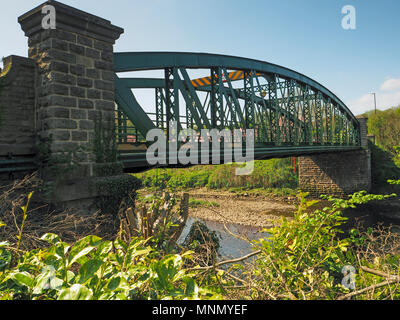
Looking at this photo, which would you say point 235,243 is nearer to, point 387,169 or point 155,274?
point 155,274

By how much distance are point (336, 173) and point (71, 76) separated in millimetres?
25030

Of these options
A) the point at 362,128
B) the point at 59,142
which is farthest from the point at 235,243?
the point at 362,128

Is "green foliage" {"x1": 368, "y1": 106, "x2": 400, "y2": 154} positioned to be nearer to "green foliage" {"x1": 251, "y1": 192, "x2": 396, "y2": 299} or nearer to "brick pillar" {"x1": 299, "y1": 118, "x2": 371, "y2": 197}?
"brick pillar" {"x1": 299, "y1": 118, "x2": 371, "y2": 197}

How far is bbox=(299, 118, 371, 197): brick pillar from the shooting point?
23.8 metres

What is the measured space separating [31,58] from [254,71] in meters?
10.1

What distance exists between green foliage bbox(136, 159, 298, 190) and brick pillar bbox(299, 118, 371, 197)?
139cm

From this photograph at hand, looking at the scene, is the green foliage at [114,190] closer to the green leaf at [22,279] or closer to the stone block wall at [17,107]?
the stone block wall at [17,107]

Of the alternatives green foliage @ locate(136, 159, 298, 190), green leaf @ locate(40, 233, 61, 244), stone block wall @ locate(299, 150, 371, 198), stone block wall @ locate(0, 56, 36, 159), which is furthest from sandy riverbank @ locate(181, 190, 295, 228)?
green leaf @ locate(40, 233, 61, 244)

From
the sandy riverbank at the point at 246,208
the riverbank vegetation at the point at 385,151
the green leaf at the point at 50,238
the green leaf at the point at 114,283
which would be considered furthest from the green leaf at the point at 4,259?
the riverbank vegetation at the point at 385,151

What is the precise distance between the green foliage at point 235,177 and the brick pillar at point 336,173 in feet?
4.55

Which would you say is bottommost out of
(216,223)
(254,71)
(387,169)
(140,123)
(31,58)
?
(216,223)

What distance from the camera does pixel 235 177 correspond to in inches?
1020

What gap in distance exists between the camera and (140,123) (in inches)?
249
